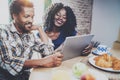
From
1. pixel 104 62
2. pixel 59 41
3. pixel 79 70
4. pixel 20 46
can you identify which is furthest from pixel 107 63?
pixel 20 46

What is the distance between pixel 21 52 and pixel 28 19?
291mm

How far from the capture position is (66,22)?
6.36ft

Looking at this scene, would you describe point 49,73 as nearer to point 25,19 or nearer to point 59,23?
point 25,19

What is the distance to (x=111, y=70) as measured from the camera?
57.2 inches

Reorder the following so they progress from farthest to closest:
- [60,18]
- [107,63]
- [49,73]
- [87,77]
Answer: [60,18] < [107,63] < [49,73] < [87,77]

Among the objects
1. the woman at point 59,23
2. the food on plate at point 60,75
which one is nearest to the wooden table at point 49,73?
the food on plate at point 60,75

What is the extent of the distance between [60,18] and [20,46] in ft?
1.71

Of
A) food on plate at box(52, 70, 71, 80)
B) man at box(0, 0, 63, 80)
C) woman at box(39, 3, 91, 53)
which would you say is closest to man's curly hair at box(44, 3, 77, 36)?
woman at box(39, 3, 91, 53)

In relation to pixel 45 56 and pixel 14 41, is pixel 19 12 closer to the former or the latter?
pixel 14 41

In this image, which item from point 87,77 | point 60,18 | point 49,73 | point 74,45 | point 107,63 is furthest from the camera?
point 60,18

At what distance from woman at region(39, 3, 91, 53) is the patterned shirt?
202mm

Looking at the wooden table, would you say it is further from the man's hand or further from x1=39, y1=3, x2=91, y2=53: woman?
x1=39, y1=3, x2=91, y2=53: woman

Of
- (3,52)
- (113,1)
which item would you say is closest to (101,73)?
(3,52)

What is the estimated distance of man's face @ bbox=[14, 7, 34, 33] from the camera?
158 cm
